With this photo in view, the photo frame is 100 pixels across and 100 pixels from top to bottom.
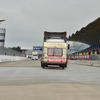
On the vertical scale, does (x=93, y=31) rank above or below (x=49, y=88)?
above

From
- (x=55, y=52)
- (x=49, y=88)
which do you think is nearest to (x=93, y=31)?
(x=55, y=52)

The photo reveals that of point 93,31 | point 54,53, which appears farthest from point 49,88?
point 93,31

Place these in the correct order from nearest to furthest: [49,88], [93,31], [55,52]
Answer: [49,88] → [55,52] → [93,31]

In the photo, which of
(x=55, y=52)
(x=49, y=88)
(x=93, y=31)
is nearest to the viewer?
(x=49, y=88)

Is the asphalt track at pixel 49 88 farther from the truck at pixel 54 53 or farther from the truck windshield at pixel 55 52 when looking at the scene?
the truck windshield at pixel 55 52

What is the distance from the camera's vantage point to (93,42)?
3356 inches

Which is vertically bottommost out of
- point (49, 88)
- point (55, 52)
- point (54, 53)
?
point (49, 88)

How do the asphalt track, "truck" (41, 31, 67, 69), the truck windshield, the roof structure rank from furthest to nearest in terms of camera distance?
1. the roof structure
2. the truck windshield
3. "truck" (41, 31, 67, 69)
4. the asphalt track

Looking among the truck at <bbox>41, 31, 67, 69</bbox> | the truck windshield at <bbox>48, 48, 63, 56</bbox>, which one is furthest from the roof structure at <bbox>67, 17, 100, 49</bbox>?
the truck windshield at <bbox>48, 48, 63, 56</bbox>

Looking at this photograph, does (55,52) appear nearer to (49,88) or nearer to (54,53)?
(54,53)

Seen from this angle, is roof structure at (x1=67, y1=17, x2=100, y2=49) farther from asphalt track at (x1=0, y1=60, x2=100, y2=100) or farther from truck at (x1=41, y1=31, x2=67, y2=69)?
asphalt track at (x1=0, y1=60, x2=100, y2=100)

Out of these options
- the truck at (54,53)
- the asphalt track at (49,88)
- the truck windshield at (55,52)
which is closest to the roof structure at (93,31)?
the truck at (54,53)

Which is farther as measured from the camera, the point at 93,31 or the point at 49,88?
the point at 93,31

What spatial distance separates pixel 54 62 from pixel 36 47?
274 ft
